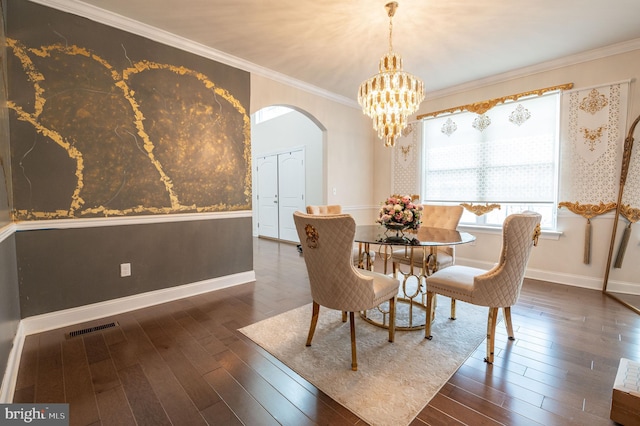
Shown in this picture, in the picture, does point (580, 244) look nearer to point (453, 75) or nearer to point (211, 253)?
point (453, 75)

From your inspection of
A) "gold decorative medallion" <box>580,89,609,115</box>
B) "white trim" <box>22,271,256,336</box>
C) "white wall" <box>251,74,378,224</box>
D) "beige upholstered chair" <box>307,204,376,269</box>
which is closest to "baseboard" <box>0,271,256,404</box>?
"white trim" <box>22,271,256,336</box>

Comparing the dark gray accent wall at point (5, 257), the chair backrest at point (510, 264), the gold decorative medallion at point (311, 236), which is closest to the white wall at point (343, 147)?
the dark gray accent wall at point (5, 257)

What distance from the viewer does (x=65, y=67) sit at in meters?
2.40

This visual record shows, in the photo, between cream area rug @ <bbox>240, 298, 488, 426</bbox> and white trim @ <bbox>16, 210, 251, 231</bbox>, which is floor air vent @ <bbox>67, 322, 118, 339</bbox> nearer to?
white trim @ <bbox>16, 210, 251, 231</bbox>

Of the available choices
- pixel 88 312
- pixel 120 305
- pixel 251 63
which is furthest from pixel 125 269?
pixel 251 63

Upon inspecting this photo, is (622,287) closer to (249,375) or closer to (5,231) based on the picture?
(249,375)

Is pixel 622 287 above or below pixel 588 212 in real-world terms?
below

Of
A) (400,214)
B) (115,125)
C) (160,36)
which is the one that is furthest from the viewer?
(160,36)

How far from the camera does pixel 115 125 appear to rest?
2.65 metres

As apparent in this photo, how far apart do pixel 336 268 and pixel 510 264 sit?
3.79ft

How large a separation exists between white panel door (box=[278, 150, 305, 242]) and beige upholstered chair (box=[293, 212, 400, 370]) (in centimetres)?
427

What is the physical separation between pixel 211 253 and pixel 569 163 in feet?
14.7

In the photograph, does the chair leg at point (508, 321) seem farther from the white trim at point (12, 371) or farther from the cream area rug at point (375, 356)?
the white trim at point (12, 371)

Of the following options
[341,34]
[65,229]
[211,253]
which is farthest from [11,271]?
[341,34]
